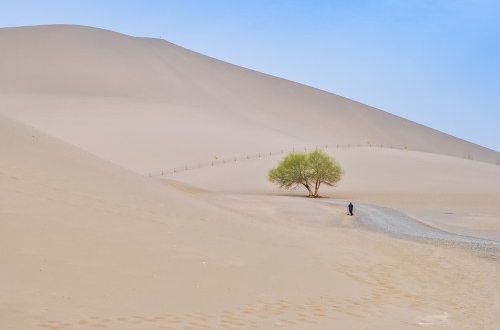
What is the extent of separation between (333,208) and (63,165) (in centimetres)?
2198

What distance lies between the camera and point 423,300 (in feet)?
40.1

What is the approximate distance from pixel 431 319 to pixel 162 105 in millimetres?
86250

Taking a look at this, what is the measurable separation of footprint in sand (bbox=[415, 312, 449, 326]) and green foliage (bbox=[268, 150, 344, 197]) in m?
41.8

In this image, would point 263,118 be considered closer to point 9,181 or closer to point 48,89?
point 48,89

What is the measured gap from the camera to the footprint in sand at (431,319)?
10281mm

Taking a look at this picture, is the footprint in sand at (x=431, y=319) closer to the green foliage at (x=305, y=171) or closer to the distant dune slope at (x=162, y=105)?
the green foliage at (x=305, y=171)

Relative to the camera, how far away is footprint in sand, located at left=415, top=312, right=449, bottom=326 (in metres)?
10.3

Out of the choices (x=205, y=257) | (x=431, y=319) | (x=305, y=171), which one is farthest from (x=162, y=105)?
(x=431, y=319)

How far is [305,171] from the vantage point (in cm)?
5350

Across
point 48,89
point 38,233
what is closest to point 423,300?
point 38,233

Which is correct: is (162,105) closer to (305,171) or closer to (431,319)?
(305,171)

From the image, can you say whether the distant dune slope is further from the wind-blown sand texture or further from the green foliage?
the wind-blown sand texture

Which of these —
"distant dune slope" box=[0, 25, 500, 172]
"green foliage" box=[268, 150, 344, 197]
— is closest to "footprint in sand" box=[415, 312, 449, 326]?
"green foliage" box=[268, 150, 344, 197]

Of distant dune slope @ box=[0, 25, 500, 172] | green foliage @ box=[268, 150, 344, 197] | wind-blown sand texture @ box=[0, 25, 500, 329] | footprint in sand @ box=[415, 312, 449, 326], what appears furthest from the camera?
distant dune slope @ box=[0, 25, 500, 172]
